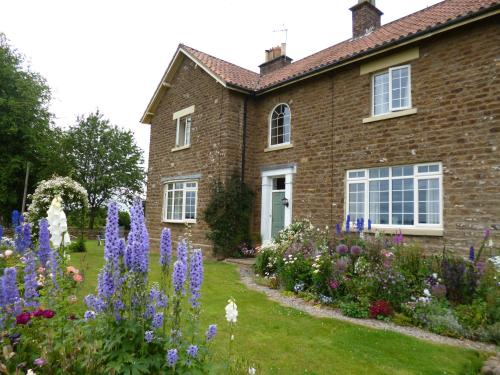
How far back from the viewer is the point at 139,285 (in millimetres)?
2617

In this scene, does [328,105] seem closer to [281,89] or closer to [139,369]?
[281,89]

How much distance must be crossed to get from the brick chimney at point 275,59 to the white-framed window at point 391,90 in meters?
7.37

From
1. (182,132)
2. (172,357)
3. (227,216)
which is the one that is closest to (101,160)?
(182,132)

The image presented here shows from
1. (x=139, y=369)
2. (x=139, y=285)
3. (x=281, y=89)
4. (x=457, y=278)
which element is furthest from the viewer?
(x=281, y=89)

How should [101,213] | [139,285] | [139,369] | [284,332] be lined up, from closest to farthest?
[139,369] → [139,285] → [284,332] → [101,213]

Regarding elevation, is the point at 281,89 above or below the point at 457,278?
above

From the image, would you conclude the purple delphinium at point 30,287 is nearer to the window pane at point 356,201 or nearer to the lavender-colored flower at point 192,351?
the lavender-colored flower at point 192,351

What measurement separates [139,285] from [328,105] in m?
9.70

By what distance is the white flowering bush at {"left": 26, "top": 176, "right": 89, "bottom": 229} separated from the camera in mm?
11038

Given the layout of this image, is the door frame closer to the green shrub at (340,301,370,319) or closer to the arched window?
the arched window

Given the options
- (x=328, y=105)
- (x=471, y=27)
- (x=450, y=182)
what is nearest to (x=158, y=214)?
(x=328, y=105)

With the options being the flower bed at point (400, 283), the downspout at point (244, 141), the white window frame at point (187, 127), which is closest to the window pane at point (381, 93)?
the flower bed at point (400, 283)

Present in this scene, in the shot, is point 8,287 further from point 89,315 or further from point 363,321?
point 363,321

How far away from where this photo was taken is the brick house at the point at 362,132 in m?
8.09
